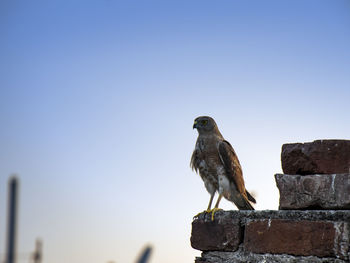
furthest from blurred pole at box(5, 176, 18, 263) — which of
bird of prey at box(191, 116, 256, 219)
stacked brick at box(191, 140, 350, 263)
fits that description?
stacked brick at box(191, 140, 350, 263)

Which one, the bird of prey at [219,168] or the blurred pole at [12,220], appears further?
the blurred pole at [12,220]

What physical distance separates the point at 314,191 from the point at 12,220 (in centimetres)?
2175

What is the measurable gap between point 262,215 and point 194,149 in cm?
249

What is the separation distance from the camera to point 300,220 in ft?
5.90

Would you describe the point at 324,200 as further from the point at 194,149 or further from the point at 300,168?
the point at 194,149

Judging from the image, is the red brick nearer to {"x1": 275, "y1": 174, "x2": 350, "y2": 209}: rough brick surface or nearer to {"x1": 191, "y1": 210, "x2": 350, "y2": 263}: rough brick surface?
{"x1": 191, "y1": 210, "x2": 350, "y2": 263}: rough brick surface

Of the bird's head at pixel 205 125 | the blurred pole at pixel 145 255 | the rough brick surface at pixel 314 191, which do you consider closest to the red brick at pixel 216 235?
the rough brick surface at pixel 314 191

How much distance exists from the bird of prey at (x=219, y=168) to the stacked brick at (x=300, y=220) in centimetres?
190

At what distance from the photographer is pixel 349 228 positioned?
1.69 m

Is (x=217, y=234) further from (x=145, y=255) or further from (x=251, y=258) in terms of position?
(x=145, y=255)

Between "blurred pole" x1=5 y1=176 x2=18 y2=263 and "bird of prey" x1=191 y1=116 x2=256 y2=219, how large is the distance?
18.4 metres

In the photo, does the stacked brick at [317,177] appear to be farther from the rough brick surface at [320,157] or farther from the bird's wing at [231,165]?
the bird's wing at [231,165]

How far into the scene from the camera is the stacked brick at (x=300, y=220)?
1.72 metres

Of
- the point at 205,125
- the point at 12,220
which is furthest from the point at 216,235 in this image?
the point at 12,220
